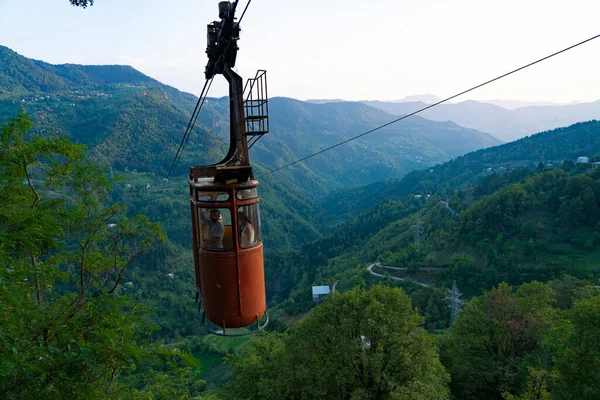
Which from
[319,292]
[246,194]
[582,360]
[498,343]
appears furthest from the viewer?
[319,292]

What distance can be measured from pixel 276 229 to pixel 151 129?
89.0 m

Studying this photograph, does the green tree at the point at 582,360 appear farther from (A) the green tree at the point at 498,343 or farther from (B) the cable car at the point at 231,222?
(B) the cable car at the point at 231,222

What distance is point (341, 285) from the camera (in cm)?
6038

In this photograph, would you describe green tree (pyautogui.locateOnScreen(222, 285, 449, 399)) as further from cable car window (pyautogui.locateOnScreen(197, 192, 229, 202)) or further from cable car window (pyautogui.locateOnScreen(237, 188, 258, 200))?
cable car window (pyautogui.locateOnScreen(197, 192, 229, 202))

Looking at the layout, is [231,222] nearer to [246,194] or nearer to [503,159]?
[246,194]

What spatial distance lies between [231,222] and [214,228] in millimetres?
519

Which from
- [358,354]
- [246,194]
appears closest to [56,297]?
[246,194]

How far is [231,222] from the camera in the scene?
711 cm

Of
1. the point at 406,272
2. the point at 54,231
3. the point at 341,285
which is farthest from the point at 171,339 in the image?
the point at 54,231

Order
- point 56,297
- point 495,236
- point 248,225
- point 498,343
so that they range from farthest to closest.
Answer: point 495,236, point 498,343, point 56,297, point 248,225

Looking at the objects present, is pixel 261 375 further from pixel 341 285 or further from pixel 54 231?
pixel 341 285

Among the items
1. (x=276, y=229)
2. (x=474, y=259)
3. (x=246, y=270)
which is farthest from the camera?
(x=276, y=229)

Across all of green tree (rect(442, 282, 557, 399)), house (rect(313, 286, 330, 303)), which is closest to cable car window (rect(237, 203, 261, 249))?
green tree (rect(442, 282, 557, 399))

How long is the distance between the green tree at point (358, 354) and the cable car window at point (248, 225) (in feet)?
34.6
